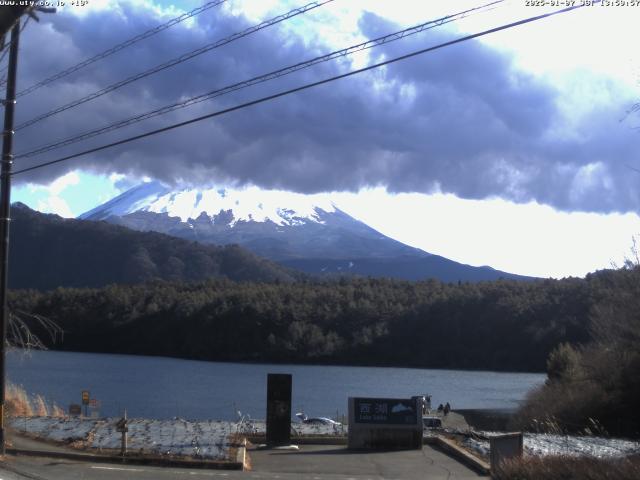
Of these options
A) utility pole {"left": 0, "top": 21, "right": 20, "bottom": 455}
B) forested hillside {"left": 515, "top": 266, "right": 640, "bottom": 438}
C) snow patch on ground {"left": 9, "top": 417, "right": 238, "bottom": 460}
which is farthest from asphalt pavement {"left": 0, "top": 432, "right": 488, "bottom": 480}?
forested hillside {"left": 515, "top": 266, "right": 640, "bottom": 438}

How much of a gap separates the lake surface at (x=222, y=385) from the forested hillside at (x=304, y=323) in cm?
569

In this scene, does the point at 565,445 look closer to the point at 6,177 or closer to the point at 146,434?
the point at 146,434

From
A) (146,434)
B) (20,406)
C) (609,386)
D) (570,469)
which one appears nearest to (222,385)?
(609,386)

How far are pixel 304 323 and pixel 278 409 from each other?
91164 millimetres

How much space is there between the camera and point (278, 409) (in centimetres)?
2086

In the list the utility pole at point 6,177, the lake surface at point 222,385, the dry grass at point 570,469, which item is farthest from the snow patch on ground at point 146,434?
the lake surface at point 222,385

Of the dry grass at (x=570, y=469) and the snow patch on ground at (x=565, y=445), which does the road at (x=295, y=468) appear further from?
the dry grass at (x=570, y=469)

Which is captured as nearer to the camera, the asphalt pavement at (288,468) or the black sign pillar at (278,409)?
the asphalt pavement at (288,468)

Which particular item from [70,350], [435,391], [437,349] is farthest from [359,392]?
[70,350]

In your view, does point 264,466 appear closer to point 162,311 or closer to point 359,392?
point 359,392

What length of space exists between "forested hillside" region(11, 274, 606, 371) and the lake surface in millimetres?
5687

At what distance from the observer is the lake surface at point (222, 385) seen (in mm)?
51625

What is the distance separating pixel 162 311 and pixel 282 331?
15798 millimetres

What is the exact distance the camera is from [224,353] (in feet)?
357
